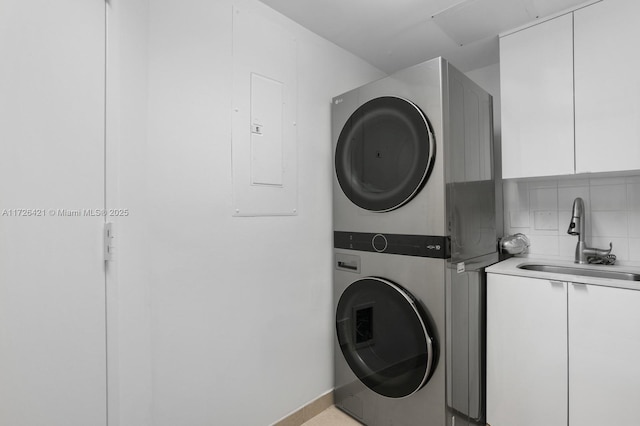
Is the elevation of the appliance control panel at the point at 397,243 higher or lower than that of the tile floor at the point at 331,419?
higher

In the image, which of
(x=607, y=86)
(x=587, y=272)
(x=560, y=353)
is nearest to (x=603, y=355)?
(x=560, y=353)

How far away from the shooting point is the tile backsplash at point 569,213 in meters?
1.81

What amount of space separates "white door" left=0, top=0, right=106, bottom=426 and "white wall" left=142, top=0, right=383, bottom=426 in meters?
0.19

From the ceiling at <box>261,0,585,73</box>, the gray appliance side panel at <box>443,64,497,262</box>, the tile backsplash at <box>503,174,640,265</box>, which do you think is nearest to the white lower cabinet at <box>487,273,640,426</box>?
the gray appliance side panel at <box>443,64,497,262</box>

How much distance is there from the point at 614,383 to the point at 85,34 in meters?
2.65

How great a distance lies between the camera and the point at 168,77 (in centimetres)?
132

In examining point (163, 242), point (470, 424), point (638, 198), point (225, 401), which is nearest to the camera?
point (163, 242)

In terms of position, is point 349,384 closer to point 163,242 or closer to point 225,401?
point 225,401

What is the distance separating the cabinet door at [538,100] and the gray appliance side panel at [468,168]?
0.13 metres

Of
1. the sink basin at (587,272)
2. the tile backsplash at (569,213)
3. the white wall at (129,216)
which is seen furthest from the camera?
the tile backsplash at (569,213)

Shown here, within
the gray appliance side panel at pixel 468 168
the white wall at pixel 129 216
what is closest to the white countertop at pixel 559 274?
the gray appliance side panel at pixel 468 168

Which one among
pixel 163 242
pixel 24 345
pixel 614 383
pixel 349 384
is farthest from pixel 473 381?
pixel 24 345

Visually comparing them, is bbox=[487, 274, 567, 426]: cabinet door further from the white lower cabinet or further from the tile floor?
the tile floor

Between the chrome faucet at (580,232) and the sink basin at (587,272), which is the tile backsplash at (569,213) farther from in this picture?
the sink basin at (587,272)
